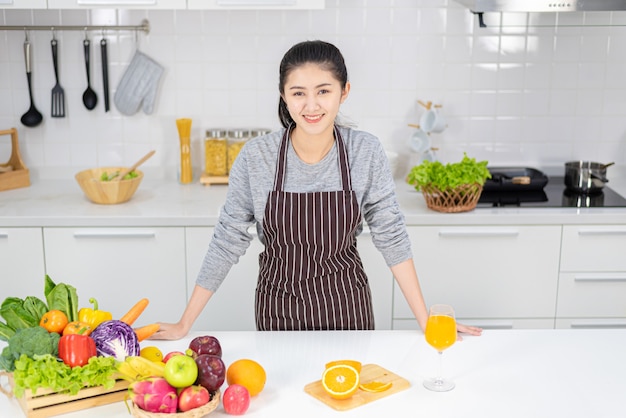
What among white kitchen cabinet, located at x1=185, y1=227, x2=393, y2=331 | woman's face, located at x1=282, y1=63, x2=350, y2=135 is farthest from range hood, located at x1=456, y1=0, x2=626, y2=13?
woman's face, located at x1=282, y1=63, x2=350, y2=135

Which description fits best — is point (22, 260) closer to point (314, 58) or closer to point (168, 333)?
point (168, 333)

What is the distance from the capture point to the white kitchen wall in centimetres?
369

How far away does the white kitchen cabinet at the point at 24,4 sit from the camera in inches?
127

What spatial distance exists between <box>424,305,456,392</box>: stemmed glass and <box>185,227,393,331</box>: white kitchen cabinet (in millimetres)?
1405

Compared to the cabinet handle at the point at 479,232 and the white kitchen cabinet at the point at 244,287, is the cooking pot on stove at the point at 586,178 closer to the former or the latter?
the cabinet handle at the point at 479,232

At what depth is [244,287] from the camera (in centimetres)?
329

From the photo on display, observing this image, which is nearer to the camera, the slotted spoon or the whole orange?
the whole orange

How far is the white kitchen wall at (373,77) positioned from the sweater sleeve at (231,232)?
4.95ft

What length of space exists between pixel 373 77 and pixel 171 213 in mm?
1159

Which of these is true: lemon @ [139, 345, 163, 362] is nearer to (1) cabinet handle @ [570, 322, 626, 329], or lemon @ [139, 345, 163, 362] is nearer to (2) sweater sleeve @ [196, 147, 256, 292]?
(2) sweater sleeve @ [196, 147, 256, 292]

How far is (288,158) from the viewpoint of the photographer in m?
2.31

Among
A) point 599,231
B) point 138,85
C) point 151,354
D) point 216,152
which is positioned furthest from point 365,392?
point 138,85

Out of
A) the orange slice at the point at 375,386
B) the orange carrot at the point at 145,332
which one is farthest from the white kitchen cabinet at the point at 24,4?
the orange slice at the point at 375,386

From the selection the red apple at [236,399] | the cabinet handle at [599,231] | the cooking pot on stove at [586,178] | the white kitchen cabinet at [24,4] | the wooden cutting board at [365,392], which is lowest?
the wooden cutting board at [365,392]
